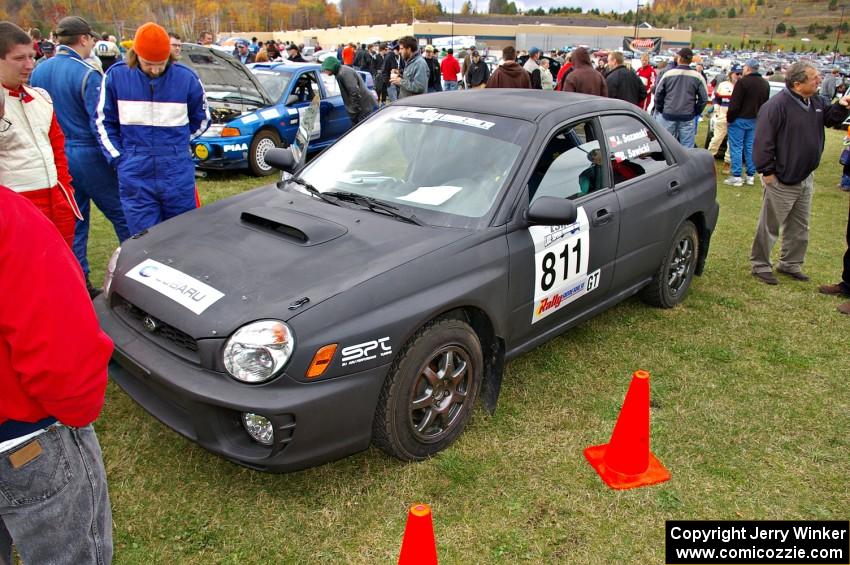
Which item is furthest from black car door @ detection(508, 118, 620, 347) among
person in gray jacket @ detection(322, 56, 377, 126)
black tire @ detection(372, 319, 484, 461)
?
person in gray jacket @ detection(322, 56, 377, 126)

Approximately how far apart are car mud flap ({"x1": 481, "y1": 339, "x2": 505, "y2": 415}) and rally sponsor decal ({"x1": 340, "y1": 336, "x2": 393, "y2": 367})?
81 centimetres

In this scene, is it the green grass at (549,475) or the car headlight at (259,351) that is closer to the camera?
the car headlight at (259,351)

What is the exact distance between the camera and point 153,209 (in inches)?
173

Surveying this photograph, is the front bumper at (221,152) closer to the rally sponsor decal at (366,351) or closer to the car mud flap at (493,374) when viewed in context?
the car mud flap at (493,374)

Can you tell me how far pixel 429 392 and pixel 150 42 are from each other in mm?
2936

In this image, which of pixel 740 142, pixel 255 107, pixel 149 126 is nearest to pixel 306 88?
pixel 255 107

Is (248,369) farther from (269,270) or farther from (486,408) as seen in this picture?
(486,408)

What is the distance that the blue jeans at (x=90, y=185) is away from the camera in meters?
4.61

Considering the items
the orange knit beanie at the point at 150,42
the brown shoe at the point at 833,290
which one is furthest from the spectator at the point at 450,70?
the orange knit beanie at the point at 150,42

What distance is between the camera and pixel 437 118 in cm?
377

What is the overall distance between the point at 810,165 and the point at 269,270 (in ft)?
16.1

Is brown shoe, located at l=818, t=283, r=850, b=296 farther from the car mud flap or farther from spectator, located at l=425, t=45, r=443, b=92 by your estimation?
spectator, located at l=425, t=45, r=443, b=92

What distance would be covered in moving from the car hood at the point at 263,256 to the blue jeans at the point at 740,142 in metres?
7.84

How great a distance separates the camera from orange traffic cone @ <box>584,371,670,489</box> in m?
3.00
